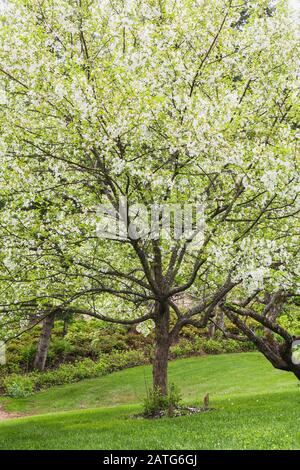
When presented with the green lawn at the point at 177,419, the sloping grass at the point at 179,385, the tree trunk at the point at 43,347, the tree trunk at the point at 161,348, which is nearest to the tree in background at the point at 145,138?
the tree trunk at the point at 161,348

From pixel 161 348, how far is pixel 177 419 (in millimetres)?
2101

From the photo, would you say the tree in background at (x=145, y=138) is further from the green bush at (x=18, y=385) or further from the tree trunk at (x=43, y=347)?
the tree trunk at (x=43, y=347)

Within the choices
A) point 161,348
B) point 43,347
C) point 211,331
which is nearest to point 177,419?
point 161,348

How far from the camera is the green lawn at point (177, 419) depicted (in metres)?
10.4

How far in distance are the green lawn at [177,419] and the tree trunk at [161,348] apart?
52.2 inches

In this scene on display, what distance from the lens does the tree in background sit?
32.6 feet

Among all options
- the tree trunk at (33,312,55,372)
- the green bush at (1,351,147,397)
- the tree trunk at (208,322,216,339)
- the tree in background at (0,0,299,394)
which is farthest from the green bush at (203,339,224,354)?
the tree in background at (0,0,299,394)

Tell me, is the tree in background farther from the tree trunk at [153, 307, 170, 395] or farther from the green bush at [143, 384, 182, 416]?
the green bush at [143, 384, 182, 416]

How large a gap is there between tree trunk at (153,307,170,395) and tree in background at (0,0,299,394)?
52cm

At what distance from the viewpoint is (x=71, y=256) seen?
39.9 feet

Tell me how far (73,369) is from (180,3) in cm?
2092

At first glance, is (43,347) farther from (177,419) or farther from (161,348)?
(177,419)
